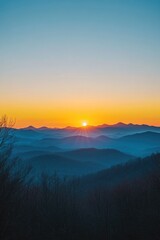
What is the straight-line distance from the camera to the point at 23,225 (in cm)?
1580

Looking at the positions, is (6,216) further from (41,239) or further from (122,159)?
(122,159)

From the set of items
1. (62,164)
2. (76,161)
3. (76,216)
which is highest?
(76,161)

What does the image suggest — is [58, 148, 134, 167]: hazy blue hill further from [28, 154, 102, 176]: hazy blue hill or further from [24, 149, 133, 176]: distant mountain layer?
[28, 154, 102, 176]: hazy blue hill

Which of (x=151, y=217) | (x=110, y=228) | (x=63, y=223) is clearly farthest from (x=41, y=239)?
(x=151, y=217)

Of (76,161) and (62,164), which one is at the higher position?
(76,161)

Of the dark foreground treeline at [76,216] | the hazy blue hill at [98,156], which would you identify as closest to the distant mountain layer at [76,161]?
the hazy blue hill at [98,156]

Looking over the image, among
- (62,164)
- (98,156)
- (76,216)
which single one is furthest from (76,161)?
(76,216)

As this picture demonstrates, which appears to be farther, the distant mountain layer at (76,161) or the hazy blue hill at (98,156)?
the hazy blue hill at (98,156)

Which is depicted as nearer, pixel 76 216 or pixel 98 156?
pixel 76 216

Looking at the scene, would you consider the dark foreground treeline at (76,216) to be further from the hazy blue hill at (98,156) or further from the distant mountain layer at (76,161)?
the hazy blue hill at (98,156)

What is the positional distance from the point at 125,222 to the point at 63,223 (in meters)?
4.25

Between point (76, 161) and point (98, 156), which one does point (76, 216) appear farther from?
point (98, 156)

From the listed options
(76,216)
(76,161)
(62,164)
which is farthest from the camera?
(76,161)

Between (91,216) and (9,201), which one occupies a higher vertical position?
(91,216)
